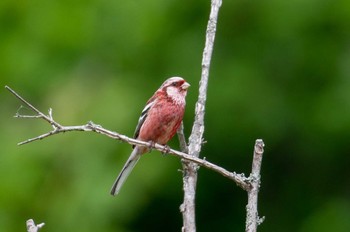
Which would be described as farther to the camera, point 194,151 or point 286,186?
point 286,186

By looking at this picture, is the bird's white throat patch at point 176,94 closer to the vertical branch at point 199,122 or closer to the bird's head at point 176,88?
the bird's head at point 176,88

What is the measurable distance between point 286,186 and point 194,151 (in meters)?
6.13

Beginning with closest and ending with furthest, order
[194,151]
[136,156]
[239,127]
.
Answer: [194,151], [136,156], [239,127]

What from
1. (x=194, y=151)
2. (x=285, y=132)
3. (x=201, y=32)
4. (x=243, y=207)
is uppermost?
(x=201, y=32)

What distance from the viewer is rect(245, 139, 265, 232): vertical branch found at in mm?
4695

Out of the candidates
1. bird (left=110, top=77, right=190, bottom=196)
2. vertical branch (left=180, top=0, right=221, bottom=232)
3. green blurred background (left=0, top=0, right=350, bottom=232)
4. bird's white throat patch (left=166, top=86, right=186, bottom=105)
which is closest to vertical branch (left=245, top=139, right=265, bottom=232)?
vertical branch (left=180, top=0, right=221, bottom=232)

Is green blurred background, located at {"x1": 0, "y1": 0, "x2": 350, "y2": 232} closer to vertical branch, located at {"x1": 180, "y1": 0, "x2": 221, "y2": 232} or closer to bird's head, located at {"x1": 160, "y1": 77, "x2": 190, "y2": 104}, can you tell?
bird's head, located at {"x1": 160, "y1": 77, "x2": 190, "y2": 104}

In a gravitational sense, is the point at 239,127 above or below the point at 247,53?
below

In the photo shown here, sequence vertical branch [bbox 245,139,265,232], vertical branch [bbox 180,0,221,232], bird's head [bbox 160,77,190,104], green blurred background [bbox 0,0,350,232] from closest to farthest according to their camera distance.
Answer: vertical branch [bbox 245,139,265,232] < vertical branch [bbox 180,0,221,232] < bird's head [bbox 160,77,190,104] < green blurred background [bbox 0,0,350,232]

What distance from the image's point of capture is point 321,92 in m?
11.0

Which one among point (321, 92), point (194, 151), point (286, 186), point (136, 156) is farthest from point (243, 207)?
point (194, 151)

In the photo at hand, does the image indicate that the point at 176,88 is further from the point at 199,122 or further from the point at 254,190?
the point at 254,190

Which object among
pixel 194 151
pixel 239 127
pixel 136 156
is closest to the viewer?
pixel 194 151

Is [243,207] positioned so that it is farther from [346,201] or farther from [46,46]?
[46,46]
